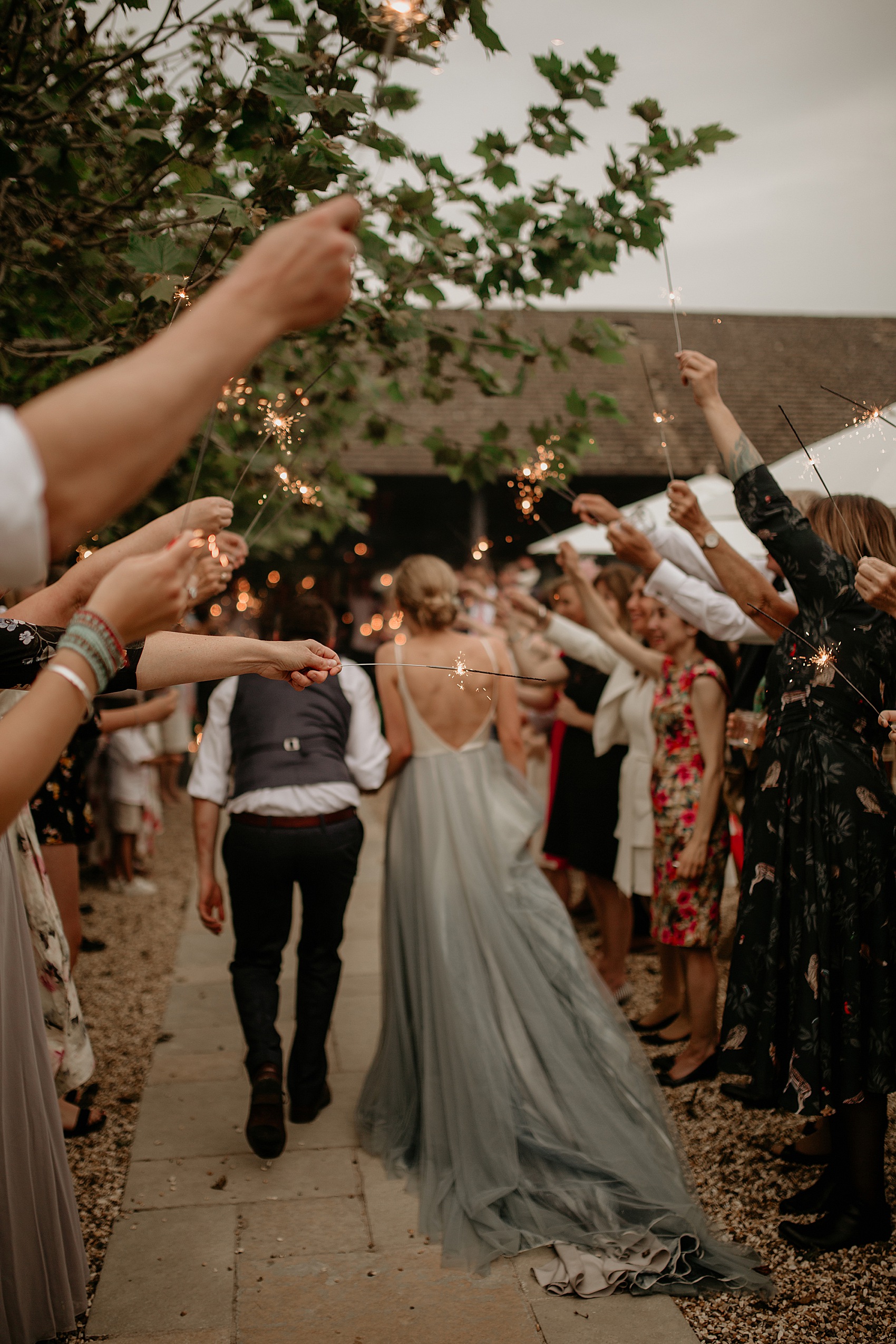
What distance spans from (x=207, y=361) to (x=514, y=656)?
474cm

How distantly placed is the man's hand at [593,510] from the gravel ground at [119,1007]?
9.40ft

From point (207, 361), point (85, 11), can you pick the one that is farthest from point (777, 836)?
point (85, 11)

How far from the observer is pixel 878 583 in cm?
245

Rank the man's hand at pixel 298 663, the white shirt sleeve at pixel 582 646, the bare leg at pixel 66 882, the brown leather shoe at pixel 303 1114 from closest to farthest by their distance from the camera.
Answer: the man's hand at pixel 298 663, the brown leather shoe at pixel 303 1114, the bare leg at pixel 66 882, the white shirt sleeve at pixel 582 646

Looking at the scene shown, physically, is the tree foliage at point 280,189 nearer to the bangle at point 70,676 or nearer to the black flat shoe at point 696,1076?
the bangle at point 70,676

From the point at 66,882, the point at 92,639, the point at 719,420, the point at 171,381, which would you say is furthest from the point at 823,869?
the point at 66,882

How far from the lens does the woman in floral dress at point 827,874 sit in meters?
2.77

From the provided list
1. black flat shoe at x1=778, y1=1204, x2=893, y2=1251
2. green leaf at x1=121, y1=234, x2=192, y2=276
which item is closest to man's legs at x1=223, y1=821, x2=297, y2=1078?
black flat shoe at x1=778, y1=1204, x2=893, y2=1251

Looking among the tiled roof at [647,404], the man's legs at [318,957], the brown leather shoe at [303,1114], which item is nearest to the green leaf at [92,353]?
the man's legs at [318,957]

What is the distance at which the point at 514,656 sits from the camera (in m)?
5.86

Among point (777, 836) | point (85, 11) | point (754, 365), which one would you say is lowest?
point (777, 836)

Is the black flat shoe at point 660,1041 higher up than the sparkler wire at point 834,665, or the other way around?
the sparkler wire at point 834,665

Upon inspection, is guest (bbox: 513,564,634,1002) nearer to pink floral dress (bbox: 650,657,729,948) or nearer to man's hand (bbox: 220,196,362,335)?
pink floral dress (bbox: 650,657,729,948)

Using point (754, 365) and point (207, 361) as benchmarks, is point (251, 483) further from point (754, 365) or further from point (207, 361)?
point (754, 365)
